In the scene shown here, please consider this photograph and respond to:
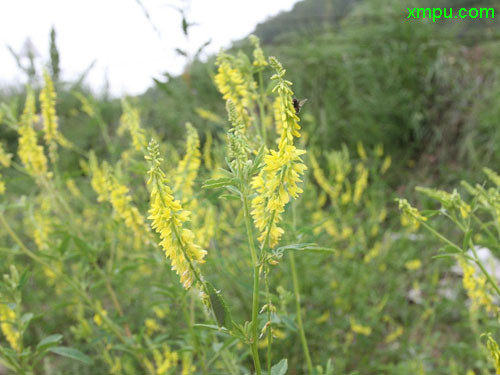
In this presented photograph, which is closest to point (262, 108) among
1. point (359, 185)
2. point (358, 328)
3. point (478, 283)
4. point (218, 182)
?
point (218, 182)

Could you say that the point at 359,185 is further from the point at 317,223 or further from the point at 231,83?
the point at 231,83

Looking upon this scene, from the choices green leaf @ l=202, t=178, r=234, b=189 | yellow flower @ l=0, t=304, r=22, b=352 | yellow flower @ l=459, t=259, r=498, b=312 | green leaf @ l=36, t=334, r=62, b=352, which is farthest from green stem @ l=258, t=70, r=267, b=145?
yellow flower @ l=0, t=304, r=22, b=352

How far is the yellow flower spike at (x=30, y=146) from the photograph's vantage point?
1.67 meters

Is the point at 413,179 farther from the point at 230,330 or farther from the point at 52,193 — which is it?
the point at 230,330

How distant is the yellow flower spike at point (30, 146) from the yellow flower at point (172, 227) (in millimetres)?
1088

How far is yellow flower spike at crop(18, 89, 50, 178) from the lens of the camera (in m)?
1.67

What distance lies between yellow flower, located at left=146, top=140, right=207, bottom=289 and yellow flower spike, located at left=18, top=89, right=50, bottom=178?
1.09 metres

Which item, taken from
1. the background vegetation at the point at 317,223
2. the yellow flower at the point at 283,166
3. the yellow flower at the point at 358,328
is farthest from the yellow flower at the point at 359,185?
the yellow flower at the point at 283,166

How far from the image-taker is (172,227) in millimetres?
814

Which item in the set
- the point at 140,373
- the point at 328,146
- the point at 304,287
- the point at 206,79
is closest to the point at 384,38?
the point at 328,146

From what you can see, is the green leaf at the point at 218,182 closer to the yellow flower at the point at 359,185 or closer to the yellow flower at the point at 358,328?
the yellow flower at the point at 358,328

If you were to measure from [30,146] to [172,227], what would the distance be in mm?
1165

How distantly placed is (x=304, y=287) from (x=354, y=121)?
261cm

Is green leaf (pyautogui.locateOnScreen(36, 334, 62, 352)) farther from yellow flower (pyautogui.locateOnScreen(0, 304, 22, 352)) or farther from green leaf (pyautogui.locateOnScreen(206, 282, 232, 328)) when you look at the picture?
green leaf (pyautogui.locateOnScreen(206, 282, 232, 328))
